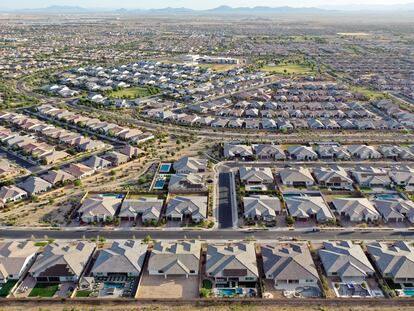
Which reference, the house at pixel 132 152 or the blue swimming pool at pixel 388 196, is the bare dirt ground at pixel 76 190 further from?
the blue swimming pool at pixel 388 196

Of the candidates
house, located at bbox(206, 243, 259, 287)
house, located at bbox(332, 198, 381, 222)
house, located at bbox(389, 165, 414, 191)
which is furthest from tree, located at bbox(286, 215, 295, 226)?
house, located at bbox(389, 165, 414, 191)

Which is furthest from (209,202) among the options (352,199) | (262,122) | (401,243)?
(262,122)

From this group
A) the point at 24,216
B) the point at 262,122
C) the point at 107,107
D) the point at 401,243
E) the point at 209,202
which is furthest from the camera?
the point at 107,107

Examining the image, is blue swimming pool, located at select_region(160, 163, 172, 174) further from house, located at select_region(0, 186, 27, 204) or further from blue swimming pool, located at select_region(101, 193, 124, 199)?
house, located at select_region(0, 186, 27, 204)

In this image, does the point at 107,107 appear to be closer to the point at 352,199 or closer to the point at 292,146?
the point at 292,146

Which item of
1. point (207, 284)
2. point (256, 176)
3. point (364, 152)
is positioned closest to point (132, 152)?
point (256, 176)
